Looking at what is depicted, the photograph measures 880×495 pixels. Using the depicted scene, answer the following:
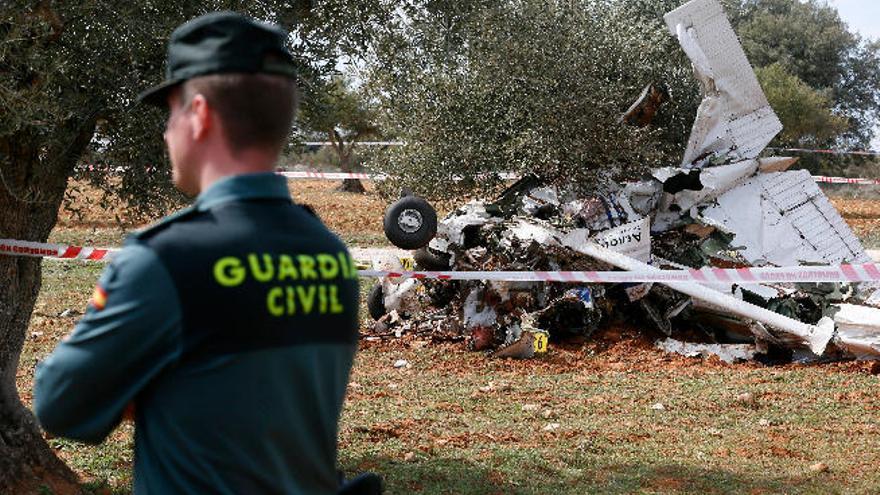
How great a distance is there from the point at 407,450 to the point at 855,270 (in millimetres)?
4780

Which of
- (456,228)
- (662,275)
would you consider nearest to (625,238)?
(662,275)

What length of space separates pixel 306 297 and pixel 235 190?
0.26m

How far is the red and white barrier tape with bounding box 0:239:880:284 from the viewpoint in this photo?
1070 cm

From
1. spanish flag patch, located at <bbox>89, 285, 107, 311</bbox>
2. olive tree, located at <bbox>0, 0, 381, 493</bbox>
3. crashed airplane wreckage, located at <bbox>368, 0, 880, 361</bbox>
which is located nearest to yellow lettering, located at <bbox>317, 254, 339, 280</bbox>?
spanish flag patch, located at <bbox>89, 285, 107, 311</bbox>

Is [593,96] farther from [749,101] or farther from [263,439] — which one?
[263,439]

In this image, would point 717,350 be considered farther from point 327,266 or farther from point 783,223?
point 327,266

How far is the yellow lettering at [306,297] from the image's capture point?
8.02 feet

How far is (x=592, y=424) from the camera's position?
30.7ft

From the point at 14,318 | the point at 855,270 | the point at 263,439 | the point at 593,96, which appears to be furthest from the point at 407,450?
the point at 593,96

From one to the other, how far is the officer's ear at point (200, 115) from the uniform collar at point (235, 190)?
0.35 feet

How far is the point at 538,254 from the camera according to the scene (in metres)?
13.2

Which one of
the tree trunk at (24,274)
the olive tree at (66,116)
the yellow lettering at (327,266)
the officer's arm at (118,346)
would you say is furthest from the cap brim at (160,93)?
the tree trunk at (24,274)

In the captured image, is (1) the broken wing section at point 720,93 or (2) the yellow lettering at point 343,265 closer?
(2) the yellow lettering at point 343,265

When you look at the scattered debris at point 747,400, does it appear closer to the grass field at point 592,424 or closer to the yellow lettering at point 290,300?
the grass field at point 592,424
